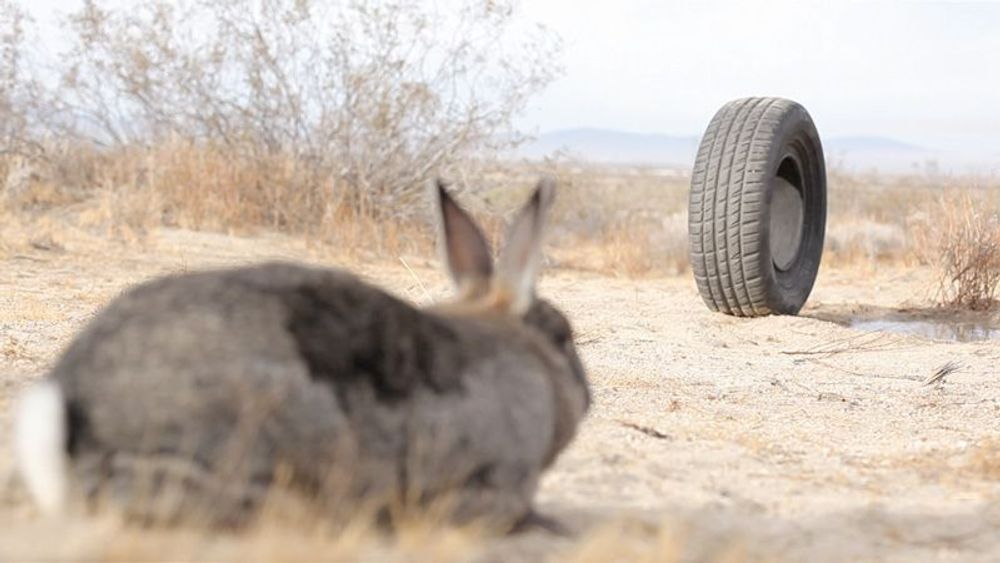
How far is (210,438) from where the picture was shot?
2779mm

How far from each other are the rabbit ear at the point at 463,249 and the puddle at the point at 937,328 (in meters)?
7.13

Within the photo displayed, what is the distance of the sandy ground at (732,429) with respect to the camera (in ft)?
12.6

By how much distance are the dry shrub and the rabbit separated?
855cm

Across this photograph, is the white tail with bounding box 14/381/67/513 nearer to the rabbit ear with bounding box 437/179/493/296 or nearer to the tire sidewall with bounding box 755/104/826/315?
the rabbit ear with bounding box 437/179/493/296

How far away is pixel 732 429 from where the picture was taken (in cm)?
582

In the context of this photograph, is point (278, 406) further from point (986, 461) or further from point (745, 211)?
point (745, 211)

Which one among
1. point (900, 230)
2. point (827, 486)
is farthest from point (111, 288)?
point (900, 230)

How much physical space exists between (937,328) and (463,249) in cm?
795

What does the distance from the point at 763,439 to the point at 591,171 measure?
14.9m

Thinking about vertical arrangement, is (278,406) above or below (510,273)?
below

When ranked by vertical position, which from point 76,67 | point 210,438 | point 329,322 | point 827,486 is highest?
point 76,67

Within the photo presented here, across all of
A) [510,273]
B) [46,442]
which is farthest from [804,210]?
[46,442]

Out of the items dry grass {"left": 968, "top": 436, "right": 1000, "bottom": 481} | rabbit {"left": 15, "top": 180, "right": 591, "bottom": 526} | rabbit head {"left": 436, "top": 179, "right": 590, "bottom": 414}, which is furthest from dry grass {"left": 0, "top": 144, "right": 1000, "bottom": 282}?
rabbit {"left": 15, "top": 180, "right": 591, "bottom": 526}

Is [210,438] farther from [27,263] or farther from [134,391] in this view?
[27,263]
